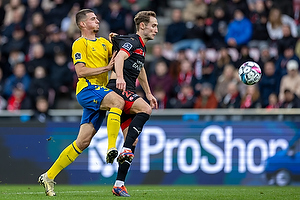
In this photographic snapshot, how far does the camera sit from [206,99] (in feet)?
47.4

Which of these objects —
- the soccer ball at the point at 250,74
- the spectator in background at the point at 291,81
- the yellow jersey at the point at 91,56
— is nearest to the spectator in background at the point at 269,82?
the spectator in background at the point at 291,81

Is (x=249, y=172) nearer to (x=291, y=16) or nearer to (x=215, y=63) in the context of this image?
(x=215, y=63)

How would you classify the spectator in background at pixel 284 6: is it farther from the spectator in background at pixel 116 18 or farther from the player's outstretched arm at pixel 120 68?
the player's outstretched arm at pixel 120 68

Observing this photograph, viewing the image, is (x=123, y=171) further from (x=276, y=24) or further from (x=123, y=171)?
(x=276, y=24)

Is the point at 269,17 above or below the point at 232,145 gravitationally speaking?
above

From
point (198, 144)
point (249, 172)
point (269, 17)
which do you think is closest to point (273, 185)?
point (249, 172)

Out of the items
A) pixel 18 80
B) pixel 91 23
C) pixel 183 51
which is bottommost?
pixel 18 80

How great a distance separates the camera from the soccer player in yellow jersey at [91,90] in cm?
855

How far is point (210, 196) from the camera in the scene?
9023mm

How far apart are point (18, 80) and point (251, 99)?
633cm

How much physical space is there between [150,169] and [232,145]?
1.83m

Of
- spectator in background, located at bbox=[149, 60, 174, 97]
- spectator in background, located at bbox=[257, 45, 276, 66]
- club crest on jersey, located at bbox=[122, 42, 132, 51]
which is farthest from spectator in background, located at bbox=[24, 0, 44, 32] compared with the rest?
club crest on jersey, located at bbox=[122, 42, 132, 51]

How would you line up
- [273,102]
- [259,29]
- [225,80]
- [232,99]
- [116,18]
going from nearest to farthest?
1. [273,102]
2. [232,99]
3. [225,80]
4. [259,29]
5. [116,18]

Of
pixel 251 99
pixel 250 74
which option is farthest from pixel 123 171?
pixel 251 99
